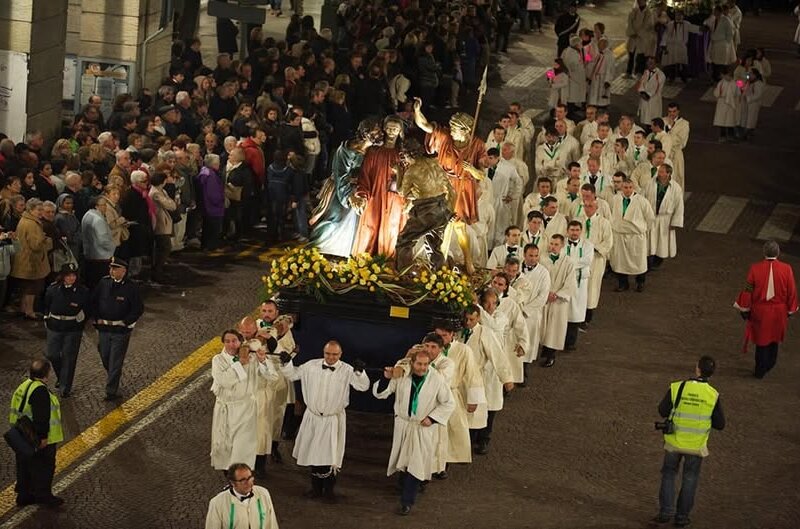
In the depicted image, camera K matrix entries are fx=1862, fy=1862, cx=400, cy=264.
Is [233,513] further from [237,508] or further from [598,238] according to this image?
[598,238]

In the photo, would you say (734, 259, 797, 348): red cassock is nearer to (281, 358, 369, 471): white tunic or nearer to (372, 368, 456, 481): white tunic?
(372, 368, 456, 481): white tunic

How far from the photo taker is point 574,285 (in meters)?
21.9

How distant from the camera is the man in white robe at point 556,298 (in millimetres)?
21750

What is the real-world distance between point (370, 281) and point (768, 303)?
211 inches

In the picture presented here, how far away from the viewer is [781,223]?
96.1 ft

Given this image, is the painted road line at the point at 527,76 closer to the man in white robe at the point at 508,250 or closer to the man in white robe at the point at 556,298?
the man in white robe at the point at 556,298

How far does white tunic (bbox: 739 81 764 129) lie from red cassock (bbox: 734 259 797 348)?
12.7 meters

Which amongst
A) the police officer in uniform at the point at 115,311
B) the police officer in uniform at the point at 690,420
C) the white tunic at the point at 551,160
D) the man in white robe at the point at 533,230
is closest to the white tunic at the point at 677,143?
the white tunic at the point at 551,160

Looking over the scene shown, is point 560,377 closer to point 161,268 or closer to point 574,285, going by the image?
point 574,285

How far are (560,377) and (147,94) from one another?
30.3 feet

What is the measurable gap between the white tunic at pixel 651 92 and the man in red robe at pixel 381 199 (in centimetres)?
1444

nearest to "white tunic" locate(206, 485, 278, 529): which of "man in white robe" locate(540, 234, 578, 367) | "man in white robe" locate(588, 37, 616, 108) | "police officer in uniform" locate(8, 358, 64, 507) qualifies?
"police officer in uniform" locate(8, 358, 64, 507)

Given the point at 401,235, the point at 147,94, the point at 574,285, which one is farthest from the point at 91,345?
the point at 147,94

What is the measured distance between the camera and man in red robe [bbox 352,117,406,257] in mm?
19328
